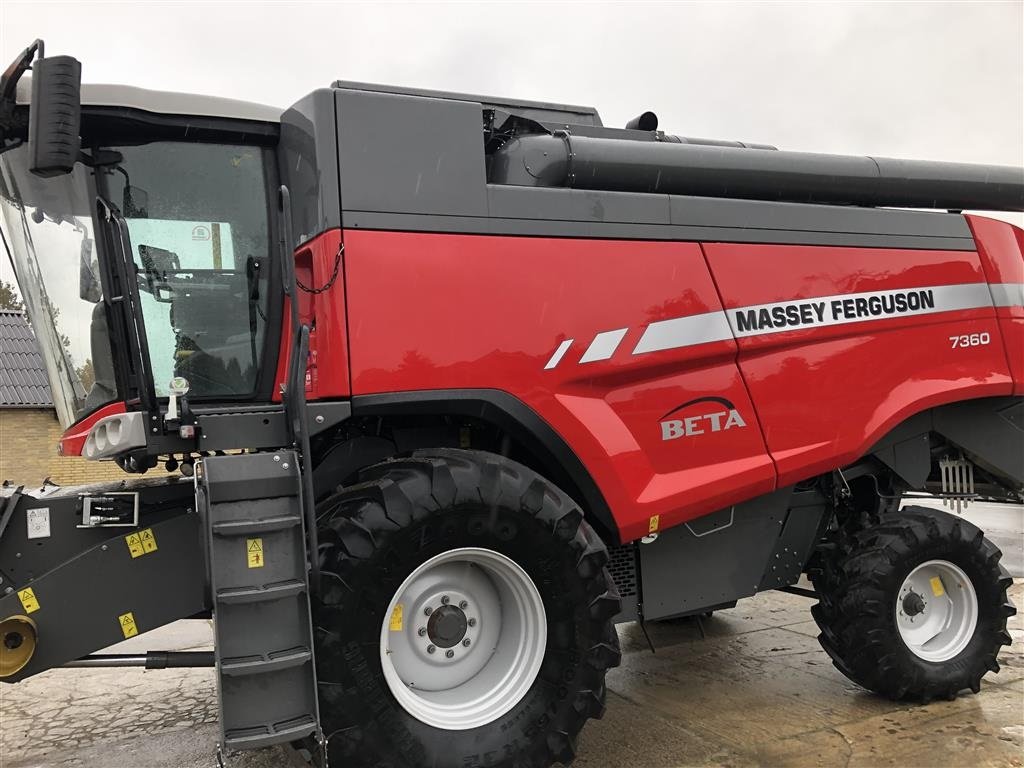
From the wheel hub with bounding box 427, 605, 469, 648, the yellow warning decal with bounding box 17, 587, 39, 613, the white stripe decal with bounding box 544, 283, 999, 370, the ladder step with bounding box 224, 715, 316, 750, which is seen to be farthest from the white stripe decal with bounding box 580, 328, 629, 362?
the yellow warning decal with bounding box 17, 587, 39, 613

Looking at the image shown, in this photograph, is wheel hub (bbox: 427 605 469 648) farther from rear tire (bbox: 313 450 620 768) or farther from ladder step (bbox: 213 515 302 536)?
ladder step (bbox: 213 515 302 536)

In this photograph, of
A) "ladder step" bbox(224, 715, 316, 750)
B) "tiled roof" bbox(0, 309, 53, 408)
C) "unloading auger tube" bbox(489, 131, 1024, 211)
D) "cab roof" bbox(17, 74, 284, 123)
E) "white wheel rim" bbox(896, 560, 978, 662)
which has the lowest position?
"white wheel rim" bbox(896, 560, 978, 662)

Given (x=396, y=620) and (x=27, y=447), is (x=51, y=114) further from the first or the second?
(x=27, y=447)

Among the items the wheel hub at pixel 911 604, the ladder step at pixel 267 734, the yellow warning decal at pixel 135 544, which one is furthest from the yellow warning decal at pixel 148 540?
the wheel hub at pixel 911 604

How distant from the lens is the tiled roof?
551 inches

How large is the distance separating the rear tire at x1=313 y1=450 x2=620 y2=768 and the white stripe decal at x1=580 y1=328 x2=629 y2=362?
60 centimetres

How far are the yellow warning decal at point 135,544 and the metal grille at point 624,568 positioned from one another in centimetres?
205

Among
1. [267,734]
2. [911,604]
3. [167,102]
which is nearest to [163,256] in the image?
[167,102]

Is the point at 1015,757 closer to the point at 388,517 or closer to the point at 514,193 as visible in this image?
the point at 388,517

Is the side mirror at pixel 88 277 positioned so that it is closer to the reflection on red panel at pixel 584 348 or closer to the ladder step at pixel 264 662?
the reflection on red panel at pixel 584 348

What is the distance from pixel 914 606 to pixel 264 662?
3386mm

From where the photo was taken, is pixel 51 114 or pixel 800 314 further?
pixel 800 314

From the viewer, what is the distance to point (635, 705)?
4.47 metres

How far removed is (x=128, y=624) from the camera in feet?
10.9
